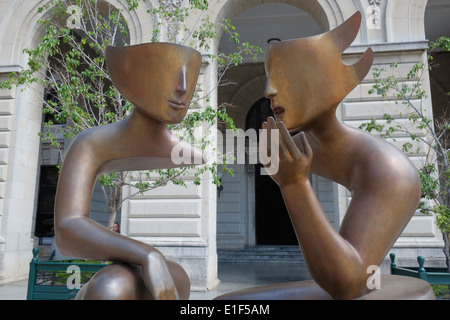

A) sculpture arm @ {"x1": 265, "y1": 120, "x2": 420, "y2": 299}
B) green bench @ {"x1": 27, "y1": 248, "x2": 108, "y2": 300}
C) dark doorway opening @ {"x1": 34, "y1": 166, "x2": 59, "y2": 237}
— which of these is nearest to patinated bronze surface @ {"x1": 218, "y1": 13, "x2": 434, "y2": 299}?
sculpture arm @ {"x1": 265, "y1": 120, "x2": 420, "y2": 299}

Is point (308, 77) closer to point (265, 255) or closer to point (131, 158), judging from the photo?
point (131, 158)

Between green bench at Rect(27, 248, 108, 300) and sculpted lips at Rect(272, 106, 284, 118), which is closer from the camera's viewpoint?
sculpted lips at Rect(272, 106, 284, 118)

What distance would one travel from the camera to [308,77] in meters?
2.07

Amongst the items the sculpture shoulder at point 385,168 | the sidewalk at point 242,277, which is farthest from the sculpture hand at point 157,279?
the sidewalk at point 242,277

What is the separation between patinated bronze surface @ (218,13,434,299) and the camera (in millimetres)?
1756

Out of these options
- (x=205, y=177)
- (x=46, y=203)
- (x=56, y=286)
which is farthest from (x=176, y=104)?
(x=46, y=203)

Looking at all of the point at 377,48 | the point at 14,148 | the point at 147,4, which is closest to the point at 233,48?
the point at 147,4

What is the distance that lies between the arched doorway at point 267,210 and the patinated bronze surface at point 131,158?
47.9 ft

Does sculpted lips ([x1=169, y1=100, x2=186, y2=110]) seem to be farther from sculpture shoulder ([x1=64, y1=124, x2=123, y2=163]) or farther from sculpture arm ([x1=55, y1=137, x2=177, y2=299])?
sculpture arm ([x1=55, y1=137, x2=177, y2=299])

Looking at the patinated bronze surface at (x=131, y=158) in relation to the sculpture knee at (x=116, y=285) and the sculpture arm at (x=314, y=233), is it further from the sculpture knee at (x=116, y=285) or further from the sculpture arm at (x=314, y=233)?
the sculpture arm at (x=314, y=233)

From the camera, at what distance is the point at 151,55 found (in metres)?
2.24

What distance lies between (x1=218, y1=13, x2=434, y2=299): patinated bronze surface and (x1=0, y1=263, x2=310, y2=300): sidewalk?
611 cm

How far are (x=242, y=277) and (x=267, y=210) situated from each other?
6.82m

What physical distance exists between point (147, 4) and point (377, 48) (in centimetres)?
606
